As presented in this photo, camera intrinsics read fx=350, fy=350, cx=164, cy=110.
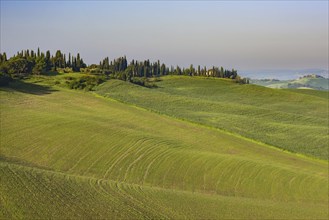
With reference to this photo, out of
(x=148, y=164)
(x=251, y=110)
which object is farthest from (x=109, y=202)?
(x=251, y=110)

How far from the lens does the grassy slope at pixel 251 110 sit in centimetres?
5812

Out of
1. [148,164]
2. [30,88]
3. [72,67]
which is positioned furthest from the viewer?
[72,67]

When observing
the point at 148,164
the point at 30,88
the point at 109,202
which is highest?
the point at 30,88

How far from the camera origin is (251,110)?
86750 millimetres

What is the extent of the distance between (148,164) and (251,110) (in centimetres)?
5747

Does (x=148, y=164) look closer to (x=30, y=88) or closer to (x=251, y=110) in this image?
(x=30, y=88)

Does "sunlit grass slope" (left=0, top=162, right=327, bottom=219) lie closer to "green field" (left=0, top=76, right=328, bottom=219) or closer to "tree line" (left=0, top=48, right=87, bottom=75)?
"green field" (left=0, top=76, right=328, bottom=219)

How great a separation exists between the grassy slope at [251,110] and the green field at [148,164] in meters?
0.60

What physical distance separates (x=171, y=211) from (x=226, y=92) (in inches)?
4602

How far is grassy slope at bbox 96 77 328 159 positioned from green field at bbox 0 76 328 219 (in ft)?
1.96

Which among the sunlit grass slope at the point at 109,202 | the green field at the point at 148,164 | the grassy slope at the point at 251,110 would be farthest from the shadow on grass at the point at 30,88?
the sunlit grass slope at the point at 109,202

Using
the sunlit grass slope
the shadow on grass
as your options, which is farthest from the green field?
the shadow on grass

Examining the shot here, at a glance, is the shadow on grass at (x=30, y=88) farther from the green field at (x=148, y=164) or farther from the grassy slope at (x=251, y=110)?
the grassy slope at (x=251, y=110)

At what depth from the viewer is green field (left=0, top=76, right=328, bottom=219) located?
21234 mm
